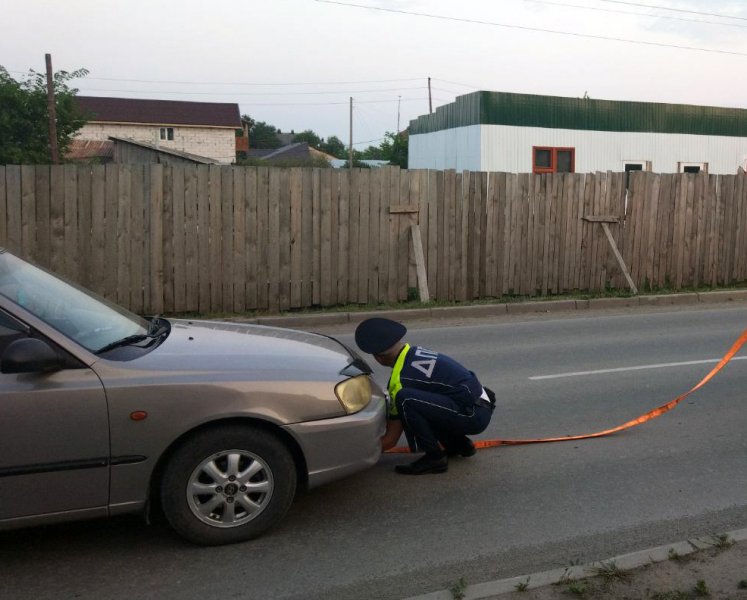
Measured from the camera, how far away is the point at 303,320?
12.3 metres

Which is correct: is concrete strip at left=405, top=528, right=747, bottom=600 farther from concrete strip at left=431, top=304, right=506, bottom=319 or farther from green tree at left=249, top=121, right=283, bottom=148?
green tree at left=249, top=121, right=283, bottom=148

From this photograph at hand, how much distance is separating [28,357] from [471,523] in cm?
246

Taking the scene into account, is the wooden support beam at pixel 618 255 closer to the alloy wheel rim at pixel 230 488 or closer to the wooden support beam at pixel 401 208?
the wooden support beam at pixel 401 208

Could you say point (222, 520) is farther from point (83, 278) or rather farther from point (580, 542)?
point (83, 278)

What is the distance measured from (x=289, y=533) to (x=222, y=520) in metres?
0.43

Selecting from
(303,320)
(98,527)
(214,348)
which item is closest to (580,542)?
(214,348)

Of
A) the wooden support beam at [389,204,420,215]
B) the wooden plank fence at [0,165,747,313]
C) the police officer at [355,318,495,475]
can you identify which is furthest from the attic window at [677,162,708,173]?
the police officer at [355,318,495,475]

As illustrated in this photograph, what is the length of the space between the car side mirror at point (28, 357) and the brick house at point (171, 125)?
5485 cm

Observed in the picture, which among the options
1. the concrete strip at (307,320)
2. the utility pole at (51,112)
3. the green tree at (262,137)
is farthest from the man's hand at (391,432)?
the green tree at (262,137)

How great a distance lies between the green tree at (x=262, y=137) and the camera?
118 m

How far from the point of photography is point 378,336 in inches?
204

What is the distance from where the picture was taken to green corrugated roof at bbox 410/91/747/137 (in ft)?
90.8

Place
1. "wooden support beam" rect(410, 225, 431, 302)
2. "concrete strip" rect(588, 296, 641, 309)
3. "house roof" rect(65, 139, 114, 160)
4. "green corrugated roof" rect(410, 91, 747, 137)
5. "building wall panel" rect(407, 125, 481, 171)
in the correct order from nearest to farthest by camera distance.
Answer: "wooden support beam" rect(410, 225, 431, 302) → "concrete strip" rect(588, 296, 641, 309) → "green corrugated roof" rect(410, 91, 747, 137) → "building wall panel" rect(407, 125, 481, 171) → "house roof" rect(65, 139, 114, 160)

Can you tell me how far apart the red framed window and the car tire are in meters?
25.6
